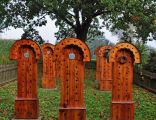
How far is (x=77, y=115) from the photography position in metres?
10.6

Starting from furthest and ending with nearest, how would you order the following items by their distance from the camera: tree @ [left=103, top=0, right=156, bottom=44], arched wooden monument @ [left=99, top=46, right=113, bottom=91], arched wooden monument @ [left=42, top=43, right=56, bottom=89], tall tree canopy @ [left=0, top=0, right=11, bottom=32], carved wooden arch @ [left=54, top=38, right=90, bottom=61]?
tall tree canopy @ [left=0, top=0, right=11, bottom=32] < tree @ [left=103, top=0, right=156, bottom=44] < arched wooden monument @ [left=42, top=43, right=56, bottom=89] < arched wooden monument @ [left=99, top=46, right=113, bottom=91] < carved wooden arch @ [left=54, top=38, right=90, bottom=61]

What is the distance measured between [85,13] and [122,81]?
14268 millimetres

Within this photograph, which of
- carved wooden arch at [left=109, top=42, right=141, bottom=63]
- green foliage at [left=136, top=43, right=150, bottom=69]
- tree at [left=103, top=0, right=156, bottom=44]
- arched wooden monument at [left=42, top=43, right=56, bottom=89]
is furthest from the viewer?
tree at [left=103, top=0, right=156, bottom=44]

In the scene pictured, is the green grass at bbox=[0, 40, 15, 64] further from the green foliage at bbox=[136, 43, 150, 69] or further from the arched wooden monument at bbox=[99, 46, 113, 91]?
the green foliage at bbox=[136, 43, 150, 69]

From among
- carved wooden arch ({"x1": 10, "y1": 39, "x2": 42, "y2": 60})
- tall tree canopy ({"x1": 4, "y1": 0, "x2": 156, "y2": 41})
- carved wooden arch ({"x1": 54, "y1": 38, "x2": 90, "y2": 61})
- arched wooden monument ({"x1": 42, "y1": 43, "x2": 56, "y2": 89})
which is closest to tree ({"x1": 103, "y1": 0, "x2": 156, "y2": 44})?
tall tree canopy ({"x1": 4, "y1": 0, "x2": 156, "y2": 41})

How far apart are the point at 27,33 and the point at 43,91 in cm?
1073

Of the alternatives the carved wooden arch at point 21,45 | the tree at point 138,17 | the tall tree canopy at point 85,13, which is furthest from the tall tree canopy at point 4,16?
the carved wooden arch at point 21,45

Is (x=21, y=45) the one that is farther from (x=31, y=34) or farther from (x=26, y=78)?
(x=31, y=34)

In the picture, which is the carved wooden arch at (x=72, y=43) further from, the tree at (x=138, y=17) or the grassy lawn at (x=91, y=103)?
the tree at (x=138, y=17)

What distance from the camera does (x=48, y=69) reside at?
1945cm

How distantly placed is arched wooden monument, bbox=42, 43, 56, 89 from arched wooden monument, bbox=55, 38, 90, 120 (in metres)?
8.53

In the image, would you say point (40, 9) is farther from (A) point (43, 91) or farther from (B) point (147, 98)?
(B) point (147, 98)

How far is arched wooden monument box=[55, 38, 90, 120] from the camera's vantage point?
10.5 m

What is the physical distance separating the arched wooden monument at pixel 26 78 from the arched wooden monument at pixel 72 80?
4.03 feet
